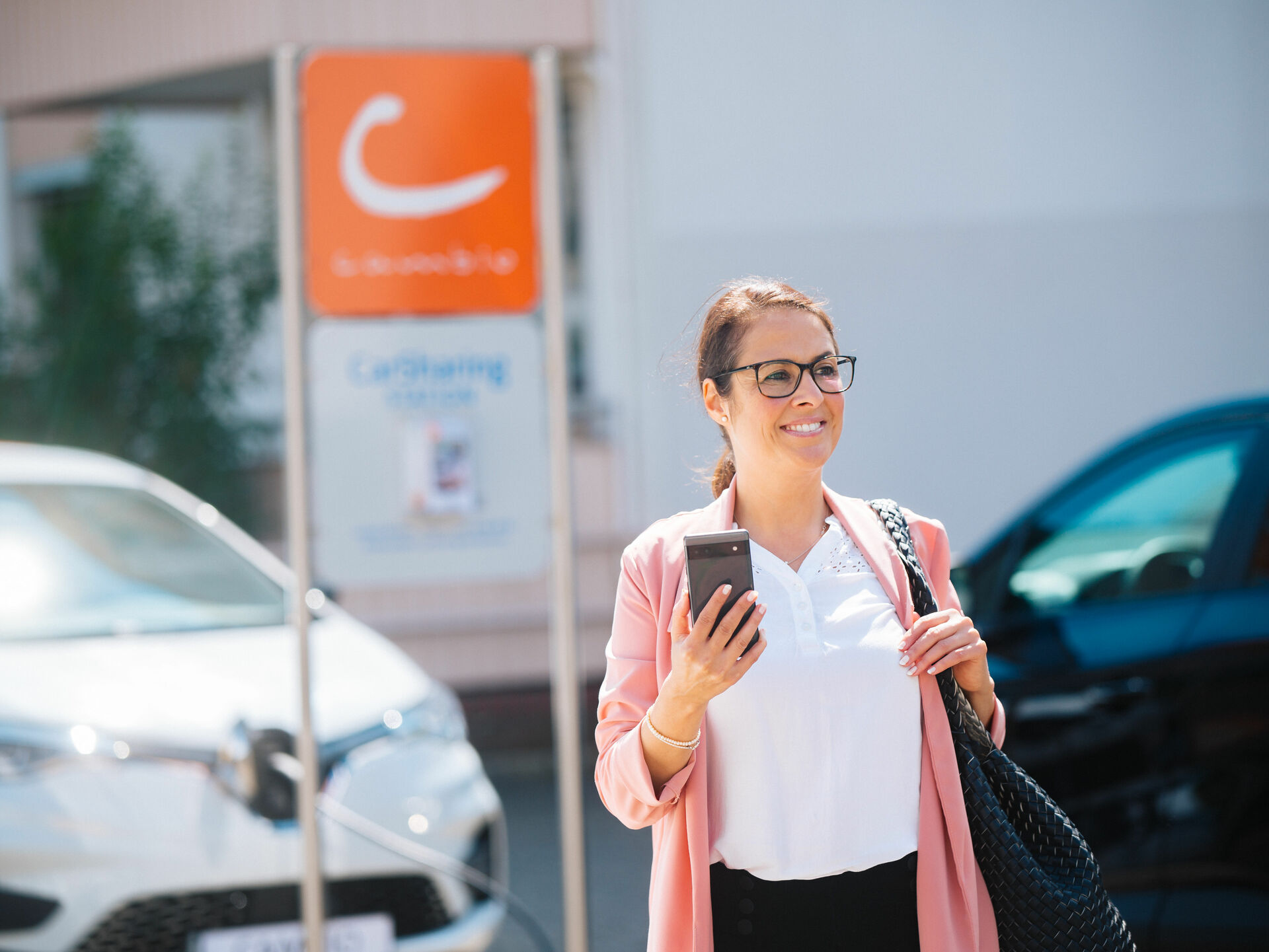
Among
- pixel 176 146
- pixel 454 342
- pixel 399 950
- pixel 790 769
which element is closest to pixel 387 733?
pixel 399 950

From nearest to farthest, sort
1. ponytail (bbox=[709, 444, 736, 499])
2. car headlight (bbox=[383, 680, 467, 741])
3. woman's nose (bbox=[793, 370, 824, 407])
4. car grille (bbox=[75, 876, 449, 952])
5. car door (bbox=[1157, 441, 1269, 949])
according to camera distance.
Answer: woman's nose (bbox=[793, 370, 824, 407]) < ponytail (bbox=[709, 444, 736, 499]) < car door (bbox=[1157, 441, 1269, 949]) < car grille (bbox=[75, 876, 449, 952]) < car headlight (bbox=[383, 680, 467, 741])

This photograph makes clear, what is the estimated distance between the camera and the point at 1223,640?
3.04 meters

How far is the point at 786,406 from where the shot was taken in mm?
1863

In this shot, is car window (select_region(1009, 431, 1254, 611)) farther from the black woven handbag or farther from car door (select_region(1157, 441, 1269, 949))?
the black woven handbag

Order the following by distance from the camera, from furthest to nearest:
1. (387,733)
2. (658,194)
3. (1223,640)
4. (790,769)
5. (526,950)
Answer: (658,194), (526,950), (387,733), (1223,640), (790,769)

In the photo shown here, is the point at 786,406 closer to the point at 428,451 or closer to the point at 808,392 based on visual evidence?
the point at 808,392

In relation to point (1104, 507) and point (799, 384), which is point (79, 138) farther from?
point (799, 384)

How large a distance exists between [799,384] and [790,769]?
22.2 inches

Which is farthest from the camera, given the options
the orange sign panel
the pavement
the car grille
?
the pavement

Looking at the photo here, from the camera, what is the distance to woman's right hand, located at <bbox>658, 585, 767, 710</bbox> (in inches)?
64.4

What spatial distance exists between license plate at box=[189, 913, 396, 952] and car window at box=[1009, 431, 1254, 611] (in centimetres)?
196

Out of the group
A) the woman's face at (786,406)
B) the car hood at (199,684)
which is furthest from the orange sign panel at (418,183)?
the woman's face at (786,406)

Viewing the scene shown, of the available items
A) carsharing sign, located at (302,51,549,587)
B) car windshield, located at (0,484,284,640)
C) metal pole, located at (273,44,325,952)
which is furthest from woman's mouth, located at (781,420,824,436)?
car windshield, located at (0,484,284,640)

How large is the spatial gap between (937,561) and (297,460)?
1786 mm
